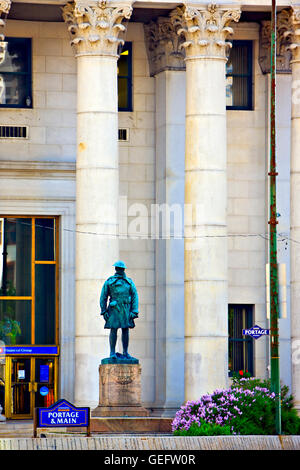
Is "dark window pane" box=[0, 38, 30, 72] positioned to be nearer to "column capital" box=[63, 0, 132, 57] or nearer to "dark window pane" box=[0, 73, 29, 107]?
"dark window pane" box=[0, 73, 29, 107]

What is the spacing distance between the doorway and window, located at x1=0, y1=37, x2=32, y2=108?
27.1 ft

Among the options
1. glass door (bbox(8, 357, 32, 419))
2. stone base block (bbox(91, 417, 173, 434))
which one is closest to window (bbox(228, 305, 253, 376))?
glass door (bbox(8, 357, 32, 419))

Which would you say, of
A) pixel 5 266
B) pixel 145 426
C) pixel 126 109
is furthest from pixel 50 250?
pixel 145 426

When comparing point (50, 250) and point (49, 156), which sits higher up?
point (49, 156)

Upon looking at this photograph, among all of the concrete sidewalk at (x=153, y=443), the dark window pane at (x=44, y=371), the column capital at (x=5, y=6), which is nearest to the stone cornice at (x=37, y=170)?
the column capital at (x=5, y=6)

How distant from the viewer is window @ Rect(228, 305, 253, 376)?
5038 centimetres

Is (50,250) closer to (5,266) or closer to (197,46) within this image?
(5,266)

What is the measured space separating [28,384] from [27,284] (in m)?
3.20

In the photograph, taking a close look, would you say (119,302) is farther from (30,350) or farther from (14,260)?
(14,260)

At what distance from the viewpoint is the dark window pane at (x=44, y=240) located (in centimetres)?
4928

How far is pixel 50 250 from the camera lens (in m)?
49.3

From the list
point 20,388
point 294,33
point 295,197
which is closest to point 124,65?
point 294,33

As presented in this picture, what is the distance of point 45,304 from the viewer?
4916 centimetres

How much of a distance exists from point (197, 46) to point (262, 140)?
6.19m
